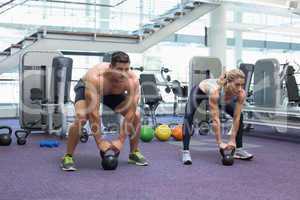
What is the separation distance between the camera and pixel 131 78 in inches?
122

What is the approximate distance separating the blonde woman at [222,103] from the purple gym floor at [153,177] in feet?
0.55

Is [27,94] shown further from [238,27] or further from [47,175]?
[238,27]

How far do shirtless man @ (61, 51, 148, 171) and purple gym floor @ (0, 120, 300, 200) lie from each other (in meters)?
0.21

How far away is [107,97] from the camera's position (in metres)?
3.26

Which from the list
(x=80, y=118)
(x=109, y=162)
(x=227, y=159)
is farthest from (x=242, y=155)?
(x=80, y=118)

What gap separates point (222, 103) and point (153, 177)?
1.13 meters

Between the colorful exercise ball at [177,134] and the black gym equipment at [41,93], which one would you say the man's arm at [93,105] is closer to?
the colorful exercise ball at [177,134]

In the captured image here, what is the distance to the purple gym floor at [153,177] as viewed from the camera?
2.38m

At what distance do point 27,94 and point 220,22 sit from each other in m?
4.36

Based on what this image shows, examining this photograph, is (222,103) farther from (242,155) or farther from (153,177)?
(153,177)

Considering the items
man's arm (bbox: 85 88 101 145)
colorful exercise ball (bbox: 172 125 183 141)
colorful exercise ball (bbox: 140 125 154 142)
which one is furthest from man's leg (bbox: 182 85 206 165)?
colorful exercise ball (bbox: 172 125 183 141)

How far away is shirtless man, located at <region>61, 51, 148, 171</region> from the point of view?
2994mm

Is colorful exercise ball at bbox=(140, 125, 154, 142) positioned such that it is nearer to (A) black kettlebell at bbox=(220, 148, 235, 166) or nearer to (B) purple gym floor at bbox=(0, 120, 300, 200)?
(B) purple gym floor at bbox=(0, 120, 300, 200)

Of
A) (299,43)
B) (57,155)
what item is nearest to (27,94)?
(57,155)
